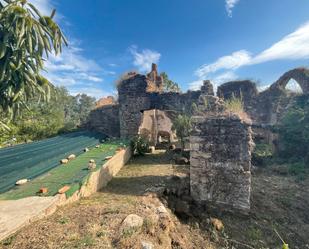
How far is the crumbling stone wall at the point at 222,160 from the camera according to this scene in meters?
4.44

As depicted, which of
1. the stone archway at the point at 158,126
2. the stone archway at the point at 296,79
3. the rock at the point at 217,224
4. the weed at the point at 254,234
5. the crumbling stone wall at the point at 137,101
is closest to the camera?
the weed at the point at 254,234

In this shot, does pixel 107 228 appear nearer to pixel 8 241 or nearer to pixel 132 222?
pixel 132 222

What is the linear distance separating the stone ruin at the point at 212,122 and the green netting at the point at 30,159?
3512 millimetres

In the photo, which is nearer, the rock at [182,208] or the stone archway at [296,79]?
the rock at [182,208]

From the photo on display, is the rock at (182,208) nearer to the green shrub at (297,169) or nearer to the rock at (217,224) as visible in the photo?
the rock at (217,224)

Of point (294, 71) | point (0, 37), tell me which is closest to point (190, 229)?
point (0, 37)

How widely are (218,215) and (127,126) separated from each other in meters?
7.01

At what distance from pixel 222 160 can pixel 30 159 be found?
15.5 feet

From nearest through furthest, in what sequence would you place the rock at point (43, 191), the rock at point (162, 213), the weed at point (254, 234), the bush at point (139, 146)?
the rock at point (162, 213) → the rock at point (43, 191) → the weed at point (254, 234) → the bush at point (139, 146)

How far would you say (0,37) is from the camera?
292 cm

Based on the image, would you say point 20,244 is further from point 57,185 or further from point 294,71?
point 294,71

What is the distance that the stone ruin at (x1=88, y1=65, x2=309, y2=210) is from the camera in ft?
14.8

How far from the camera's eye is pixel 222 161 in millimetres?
4582

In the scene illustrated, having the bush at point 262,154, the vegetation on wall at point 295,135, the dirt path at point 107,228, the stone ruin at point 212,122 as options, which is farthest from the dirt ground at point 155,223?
the vegetation on wall at point 295,135
